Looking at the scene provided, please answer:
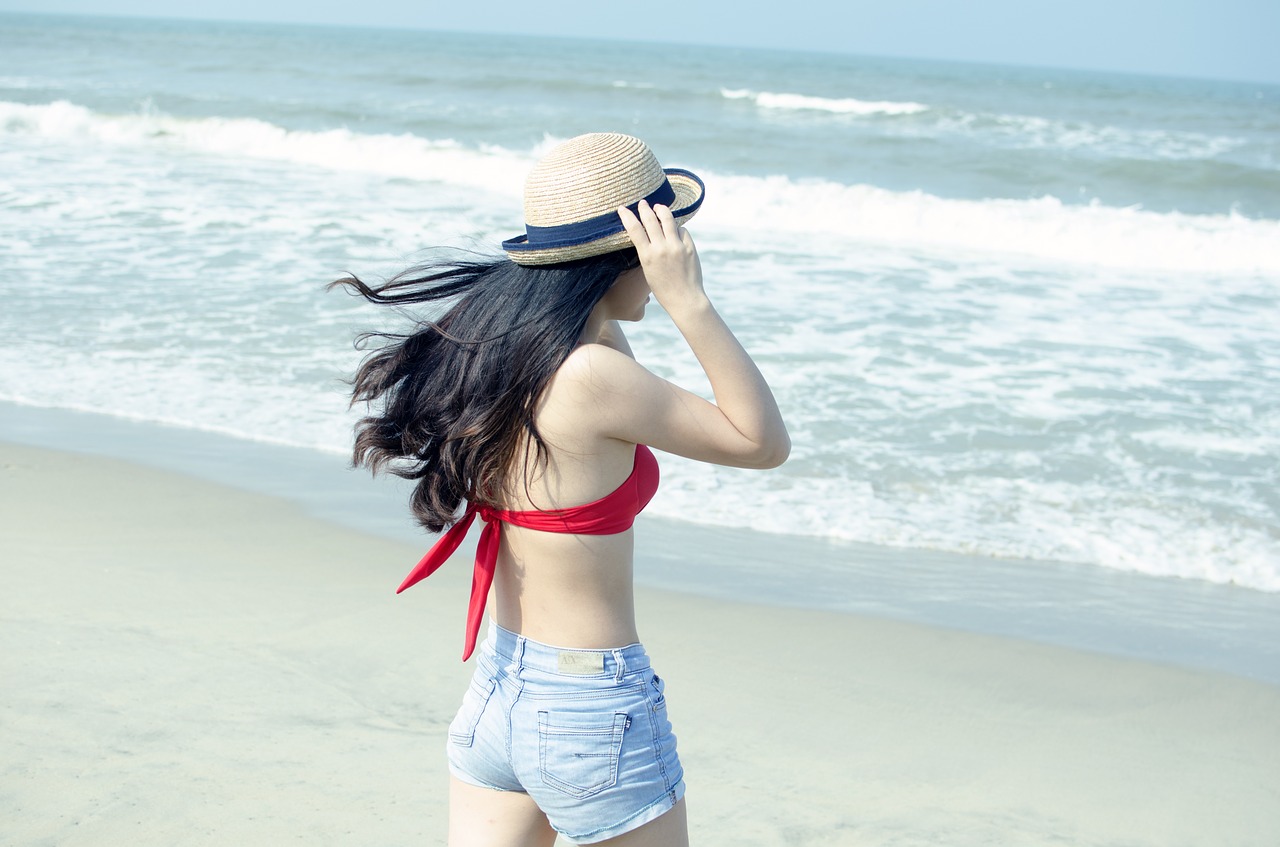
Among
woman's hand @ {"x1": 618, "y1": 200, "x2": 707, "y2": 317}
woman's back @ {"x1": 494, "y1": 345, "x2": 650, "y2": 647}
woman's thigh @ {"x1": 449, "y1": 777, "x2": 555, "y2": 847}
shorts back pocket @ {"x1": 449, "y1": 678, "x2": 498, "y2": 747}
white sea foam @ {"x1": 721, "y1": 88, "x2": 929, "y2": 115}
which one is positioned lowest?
woman's thigh @ {"x1": 449, "y1": 777, "x2": 555, "y2": 847}

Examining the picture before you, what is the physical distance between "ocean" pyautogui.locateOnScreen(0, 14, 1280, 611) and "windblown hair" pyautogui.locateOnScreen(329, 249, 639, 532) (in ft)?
3.41

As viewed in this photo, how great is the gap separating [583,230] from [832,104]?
3287 cm

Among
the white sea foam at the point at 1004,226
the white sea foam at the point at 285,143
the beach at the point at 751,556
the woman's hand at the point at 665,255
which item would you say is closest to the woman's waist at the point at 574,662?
the woman's hand at the point at 665,255

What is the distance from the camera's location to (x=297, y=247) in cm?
1073

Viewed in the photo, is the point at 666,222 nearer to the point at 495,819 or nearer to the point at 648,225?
the point at 648,225

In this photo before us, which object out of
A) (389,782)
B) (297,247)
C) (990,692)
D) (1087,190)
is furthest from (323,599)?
(1087,190)

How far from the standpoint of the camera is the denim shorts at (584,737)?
174cm

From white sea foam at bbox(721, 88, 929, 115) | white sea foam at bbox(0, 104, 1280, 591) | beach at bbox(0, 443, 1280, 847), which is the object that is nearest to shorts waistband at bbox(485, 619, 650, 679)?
beach at bbox(0, 443, 1280, 847)

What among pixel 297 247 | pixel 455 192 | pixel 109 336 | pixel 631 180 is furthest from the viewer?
pixel 455 192

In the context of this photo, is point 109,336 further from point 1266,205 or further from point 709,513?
point 1266,205

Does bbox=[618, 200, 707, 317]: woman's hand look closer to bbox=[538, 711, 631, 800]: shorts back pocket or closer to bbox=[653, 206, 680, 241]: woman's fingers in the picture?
bbox=[653, 206, 680, 241]: woman's fingers

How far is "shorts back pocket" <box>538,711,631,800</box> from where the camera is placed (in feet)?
5.68

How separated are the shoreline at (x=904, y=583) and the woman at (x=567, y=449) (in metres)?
2.58

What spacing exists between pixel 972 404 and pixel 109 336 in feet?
17.7
